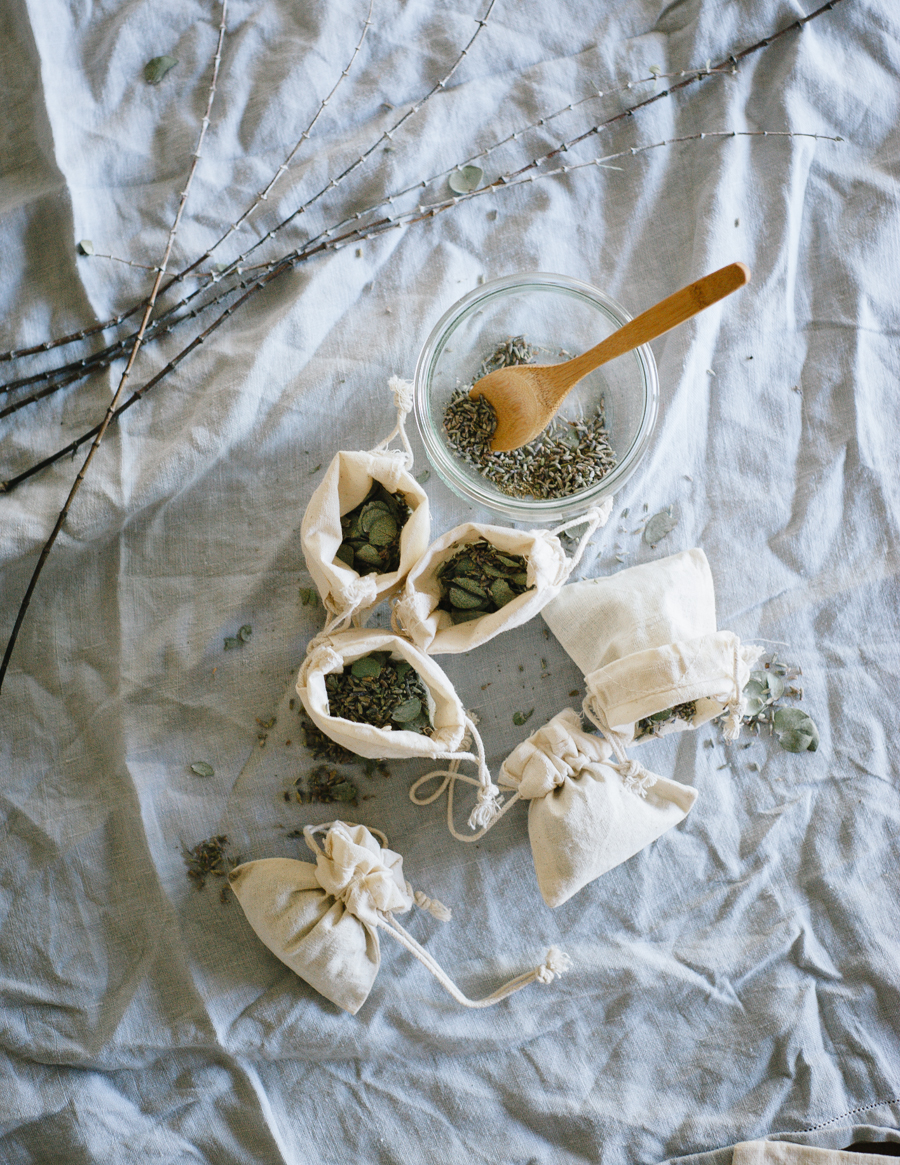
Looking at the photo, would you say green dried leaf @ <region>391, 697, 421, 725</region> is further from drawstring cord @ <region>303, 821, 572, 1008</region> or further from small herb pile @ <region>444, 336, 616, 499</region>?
small herb pile @ <region>444, 336, 616, 499</region>

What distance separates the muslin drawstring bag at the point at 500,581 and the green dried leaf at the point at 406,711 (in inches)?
3.1

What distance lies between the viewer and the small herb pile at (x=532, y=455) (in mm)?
1158

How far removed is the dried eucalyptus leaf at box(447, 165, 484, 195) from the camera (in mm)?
1245

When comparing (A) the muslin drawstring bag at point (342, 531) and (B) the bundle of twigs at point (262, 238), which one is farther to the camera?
(B) the bundle of twigs at point (262, 238)

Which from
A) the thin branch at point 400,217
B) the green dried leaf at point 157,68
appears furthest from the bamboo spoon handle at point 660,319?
the green dried leaf at point 157,68

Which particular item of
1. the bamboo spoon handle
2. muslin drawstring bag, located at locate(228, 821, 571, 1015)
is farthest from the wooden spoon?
muslin drawstring bag, located at locate(228, 821, 571, 1015)

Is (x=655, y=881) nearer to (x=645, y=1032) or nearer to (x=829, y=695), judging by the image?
(x=645, y=1032)

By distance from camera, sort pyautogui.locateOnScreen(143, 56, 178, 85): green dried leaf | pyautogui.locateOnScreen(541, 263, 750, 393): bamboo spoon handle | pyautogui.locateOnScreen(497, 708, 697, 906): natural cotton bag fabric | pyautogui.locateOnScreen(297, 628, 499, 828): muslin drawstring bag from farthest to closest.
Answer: pyautogui.locateOnScreen(143, 56, 178, 85): green dried leaf, pyautogui.locateOnScreen(497, 708, 697, 906): natural cotton bag fabric, pyautogui.locateOnScreen(297, 628, 499, 828): muslin drawstring bag, pyautogui.locateOnScreen(541, 263, 750, 393): bamboo spoon handle

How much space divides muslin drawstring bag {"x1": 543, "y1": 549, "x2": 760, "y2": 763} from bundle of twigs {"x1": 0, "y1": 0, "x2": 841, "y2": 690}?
24.3 inches

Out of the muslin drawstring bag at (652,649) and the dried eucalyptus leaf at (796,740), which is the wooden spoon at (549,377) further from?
the dried eucalyptus leaf at (796,740)

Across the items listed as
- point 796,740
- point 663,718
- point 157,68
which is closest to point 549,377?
point 663,718

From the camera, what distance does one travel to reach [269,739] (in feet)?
3.97

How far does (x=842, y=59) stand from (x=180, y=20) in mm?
1009

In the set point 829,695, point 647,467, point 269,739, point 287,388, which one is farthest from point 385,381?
point 829,695
